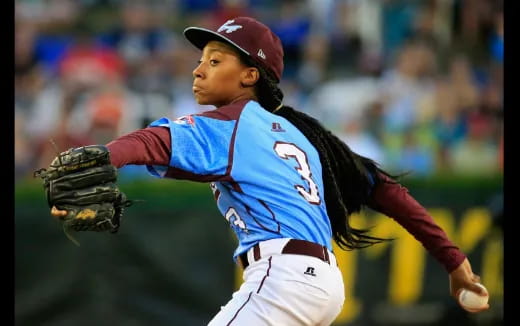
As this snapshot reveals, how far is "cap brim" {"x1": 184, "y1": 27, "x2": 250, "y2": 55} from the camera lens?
4.20 m

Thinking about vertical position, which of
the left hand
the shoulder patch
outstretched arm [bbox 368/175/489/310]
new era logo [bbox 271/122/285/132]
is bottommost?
the left hand

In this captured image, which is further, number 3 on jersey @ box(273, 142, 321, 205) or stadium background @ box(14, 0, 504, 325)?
stadium background @ box(14, 0, 504, 325)

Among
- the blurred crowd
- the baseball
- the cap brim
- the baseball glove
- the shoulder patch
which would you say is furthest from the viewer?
the blurred crowd

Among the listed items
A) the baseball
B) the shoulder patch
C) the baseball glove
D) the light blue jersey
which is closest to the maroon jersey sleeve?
the baseball

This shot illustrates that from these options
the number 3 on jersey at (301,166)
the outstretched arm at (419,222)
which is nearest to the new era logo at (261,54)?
the number 3 on jersey at (301,166)

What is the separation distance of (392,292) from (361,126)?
7.59ft

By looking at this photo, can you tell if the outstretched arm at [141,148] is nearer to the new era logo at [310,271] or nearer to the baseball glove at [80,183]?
the baseball glove at [80,183]

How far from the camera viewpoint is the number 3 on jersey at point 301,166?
402 centimetres

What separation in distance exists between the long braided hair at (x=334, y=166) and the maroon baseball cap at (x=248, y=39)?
0.05m

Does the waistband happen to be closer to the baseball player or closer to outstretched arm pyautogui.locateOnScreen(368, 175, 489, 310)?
the baseball player

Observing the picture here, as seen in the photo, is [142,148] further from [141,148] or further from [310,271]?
[310,271]

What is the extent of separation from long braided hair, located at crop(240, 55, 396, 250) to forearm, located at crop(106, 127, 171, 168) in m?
0.85
